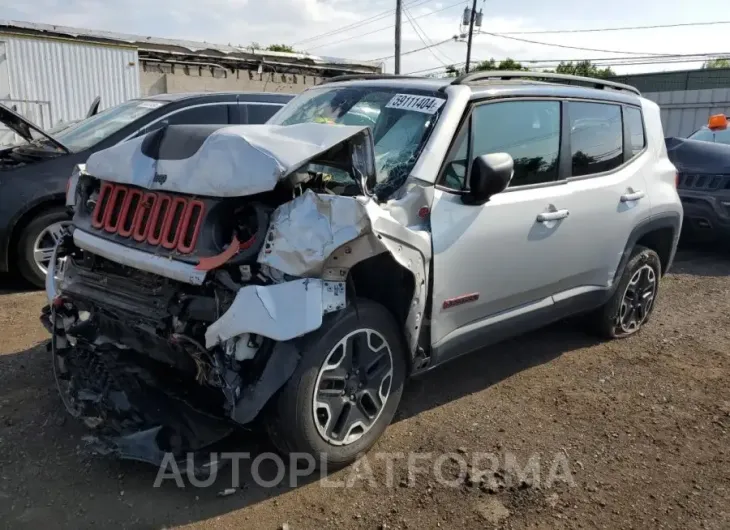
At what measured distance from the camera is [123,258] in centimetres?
307

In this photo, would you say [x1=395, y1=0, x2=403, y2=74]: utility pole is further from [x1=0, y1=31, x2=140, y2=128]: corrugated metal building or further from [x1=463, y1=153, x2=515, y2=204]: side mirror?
[x1=463, y1=153, x2=515, y2=204]: side mirror

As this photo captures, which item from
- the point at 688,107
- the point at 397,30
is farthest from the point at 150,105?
the point at 397,30

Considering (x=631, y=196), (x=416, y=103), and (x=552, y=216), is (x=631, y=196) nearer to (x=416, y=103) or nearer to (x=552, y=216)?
(x=552, y=216)

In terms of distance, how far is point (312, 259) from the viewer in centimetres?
274

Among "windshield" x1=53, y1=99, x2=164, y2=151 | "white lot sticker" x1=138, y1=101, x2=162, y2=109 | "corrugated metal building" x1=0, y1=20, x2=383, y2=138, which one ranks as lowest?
"windshield" x1=53, y1=99, x2=164, y2=151

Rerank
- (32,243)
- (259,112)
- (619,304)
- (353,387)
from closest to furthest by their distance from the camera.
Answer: (353,387) < (619,304) < (32,243) < (259,112)

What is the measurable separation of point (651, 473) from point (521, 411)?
0.81m

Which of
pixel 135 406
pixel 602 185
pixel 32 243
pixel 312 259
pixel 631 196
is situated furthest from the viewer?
pixel 32 243

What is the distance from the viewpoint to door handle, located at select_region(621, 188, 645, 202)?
449cm

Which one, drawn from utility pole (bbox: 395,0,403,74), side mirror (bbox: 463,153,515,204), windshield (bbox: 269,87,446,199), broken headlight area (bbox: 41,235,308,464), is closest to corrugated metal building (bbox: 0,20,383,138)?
utility pole (bbox: 395,0,403,74)

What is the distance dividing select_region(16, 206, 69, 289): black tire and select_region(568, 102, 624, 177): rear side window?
4.37 metres

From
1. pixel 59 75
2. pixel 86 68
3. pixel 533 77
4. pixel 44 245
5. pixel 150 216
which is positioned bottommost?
pixel 44 245

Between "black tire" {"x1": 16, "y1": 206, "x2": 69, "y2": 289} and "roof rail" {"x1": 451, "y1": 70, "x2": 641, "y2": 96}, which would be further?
"black tire" {"x1": 16, "y1": 206, "x2": 69, "y2": 289}

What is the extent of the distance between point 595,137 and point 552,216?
889 millimetres
